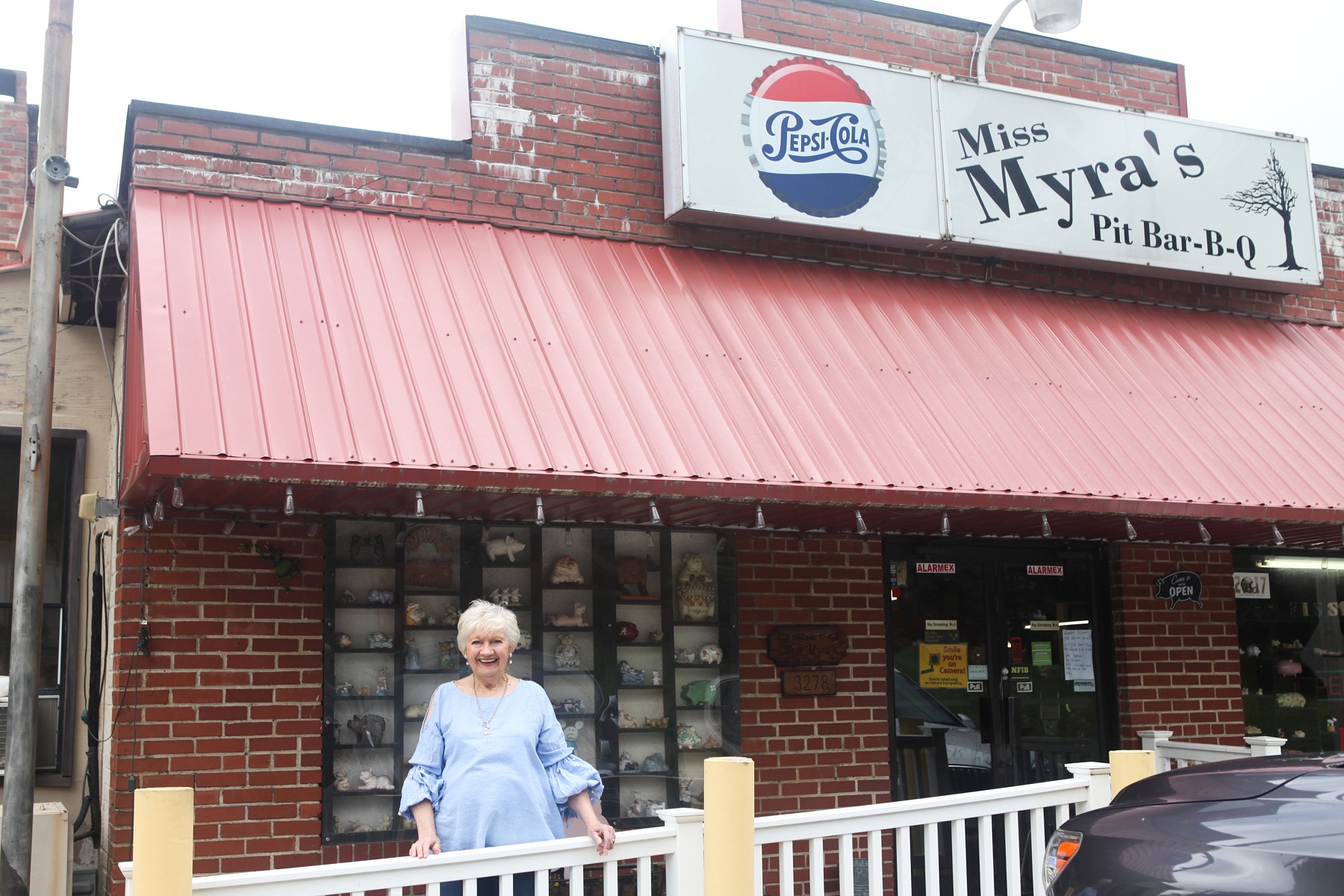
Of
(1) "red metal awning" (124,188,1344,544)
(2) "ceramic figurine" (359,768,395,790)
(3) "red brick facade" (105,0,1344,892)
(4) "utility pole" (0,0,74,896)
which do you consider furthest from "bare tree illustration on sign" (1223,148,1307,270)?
(4) "utility pole" (0,0,74,896)

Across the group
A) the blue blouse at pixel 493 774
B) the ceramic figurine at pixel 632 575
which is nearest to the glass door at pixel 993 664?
the ceramic figurine at pixel 632 575

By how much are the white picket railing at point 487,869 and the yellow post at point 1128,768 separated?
84.0 inches

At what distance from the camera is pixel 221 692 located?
6355 mm

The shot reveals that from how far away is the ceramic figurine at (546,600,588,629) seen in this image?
286 inches

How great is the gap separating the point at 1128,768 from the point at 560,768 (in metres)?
2.56

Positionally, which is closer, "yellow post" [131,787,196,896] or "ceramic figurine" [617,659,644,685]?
"yellow post" [131,787,196,896]

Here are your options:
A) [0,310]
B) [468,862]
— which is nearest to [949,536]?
[468,862]

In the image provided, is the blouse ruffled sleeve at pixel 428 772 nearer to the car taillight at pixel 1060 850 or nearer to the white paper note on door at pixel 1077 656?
the car taillight at pixel 1060 850

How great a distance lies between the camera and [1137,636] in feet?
28.9

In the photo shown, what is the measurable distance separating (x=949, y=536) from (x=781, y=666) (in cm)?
162

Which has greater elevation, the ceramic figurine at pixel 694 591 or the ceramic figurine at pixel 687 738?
the ceramic figurine at pixel 694 591

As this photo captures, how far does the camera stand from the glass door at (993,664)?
838 centimetres

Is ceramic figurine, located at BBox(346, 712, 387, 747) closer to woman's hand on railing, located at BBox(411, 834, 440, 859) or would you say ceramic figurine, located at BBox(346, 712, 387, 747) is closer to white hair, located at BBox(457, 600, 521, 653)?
white hair, located at BBox(457, 600, 521, 653)

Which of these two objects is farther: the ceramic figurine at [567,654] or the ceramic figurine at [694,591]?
the ceramic figurine at [694,591]
